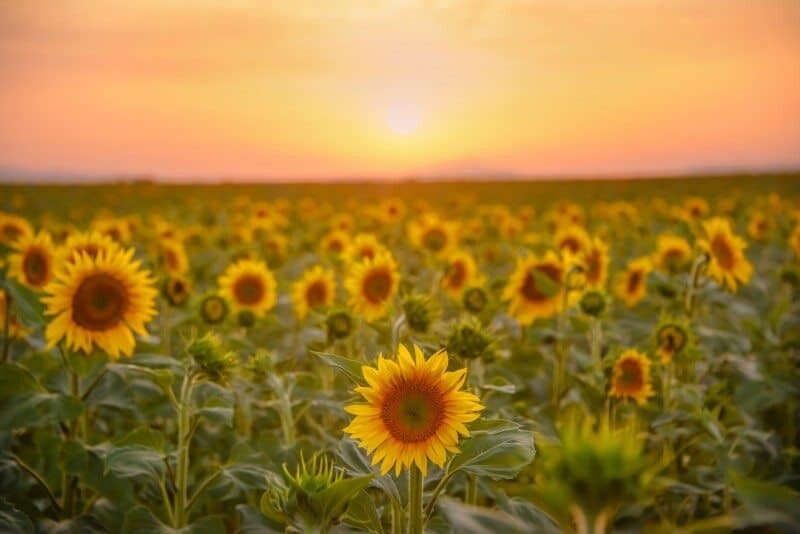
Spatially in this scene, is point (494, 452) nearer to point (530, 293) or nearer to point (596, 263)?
point (530, 293)

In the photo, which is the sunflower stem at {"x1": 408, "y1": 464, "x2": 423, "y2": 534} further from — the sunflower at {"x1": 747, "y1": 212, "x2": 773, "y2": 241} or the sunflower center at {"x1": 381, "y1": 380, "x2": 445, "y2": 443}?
the sunflower at {"x1": 747, "y1": 212, "x2": 773, "y2": 241}

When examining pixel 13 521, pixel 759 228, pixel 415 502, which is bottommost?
pixel 13 521

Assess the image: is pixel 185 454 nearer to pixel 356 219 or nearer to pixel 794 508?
pixel 794 508

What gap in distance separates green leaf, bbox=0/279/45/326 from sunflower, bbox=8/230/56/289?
0.98 metres

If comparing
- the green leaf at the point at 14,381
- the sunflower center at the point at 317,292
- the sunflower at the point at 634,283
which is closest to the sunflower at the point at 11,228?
the sunflower center at the point at 317,292

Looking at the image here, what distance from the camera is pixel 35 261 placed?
404 centimetres

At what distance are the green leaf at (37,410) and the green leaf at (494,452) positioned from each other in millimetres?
1602

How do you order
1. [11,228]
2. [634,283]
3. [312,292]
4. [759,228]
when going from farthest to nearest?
[759,228]
[11,228]
[634,283]
[312,292]

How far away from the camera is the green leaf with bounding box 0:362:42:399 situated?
271 cm

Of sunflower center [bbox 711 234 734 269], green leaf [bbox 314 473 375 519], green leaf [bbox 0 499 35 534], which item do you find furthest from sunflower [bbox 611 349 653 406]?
green leaf [bbox 0 499 35 534]

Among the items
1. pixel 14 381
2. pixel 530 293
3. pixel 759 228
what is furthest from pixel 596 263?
pixel 759 228

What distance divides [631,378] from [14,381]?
8.20 ft

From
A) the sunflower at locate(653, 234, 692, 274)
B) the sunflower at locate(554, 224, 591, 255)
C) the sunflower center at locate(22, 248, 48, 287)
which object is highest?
the sunflower at locate(554, 224, 591, 255)

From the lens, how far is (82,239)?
364cm
